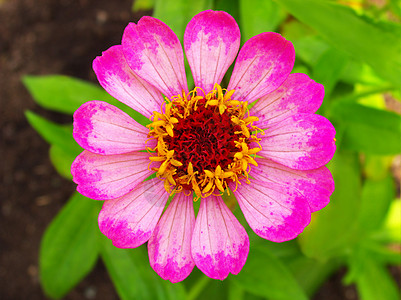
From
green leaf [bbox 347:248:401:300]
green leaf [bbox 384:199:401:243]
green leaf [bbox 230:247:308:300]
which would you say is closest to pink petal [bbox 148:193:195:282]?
green leaf [bbox 230:247:308:300]

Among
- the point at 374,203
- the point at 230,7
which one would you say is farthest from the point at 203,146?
the point at 374,203

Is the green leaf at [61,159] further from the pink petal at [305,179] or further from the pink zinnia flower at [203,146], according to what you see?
the pink petal at [305,179]

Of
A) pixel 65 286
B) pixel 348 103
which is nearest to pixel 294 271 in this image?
pixel 348 103

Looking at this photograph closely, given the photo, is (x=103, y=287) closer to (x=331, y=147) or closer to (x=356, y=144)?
(x=356, y=144)

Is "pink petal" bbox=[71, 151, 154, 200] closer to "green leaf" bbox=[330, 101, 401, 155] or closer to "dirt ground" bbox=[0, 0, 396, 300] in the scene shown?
"green leaf" bbox=[330, 101, 401, 155]

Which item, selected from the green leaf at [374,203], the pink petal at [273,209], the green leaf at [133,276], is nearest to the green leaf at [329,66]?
the pink petal at [273,209]

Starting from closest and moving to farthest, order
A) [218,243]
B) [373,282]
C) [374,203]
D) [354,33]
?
1. [218,243]
2. [354,33]
3. [374,203]
4. [373,282]

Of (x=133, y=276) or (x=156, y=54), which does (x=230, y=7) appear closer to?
(x=156, y=54)
